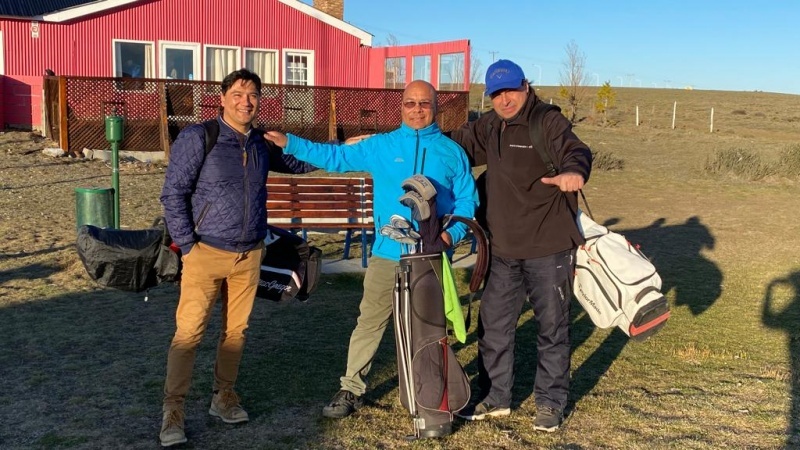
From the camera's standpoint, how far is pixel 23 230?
927 cm

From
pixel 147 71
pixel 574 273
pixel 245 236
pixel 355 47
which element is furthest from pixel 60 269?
pixel 355 47

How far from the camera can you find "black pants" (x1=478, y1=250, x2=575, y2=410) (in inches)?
170

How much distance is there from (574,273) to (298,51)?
18921 mm

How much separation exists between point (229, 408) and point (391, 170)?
57.9 inches

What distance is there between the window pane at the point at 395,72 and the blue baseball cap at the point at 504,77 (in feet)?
64.6

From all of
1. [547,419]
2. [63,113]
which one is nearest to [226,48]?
[63,113]

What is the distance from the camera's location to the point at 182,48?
21234mm

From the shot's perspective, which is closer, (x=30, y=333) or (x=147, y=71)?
(x=30, y=333)

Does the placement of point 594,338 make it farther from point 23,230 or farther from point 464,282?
point 23,230

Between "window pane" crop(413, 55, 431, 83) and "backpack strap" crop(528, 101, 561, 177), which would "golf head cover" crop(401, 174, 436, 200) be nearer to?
"backpack strap" crop(528, 101, 561, 177)

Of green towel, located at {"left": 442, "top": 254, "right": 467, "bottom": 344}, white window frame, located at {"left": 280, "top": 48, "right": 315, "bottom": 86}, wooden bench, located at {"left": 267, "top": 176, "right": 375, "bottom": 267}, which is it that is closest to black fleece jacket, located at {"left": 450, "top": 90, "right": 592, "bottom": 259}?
green towel, located at {"left": 442, "top": 254, "right": 467, "bottom": 344}

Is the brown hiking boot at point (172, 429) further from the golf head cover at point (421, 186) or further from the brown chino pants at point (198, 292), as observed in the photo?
the golf head cover at point (421, 186)

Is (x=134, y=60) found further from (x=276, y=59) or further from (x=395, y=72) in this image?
(x=395, y=72)

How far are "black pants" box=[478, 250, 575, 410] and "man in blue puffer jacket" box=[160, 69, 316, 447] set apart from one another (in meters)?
1.29
